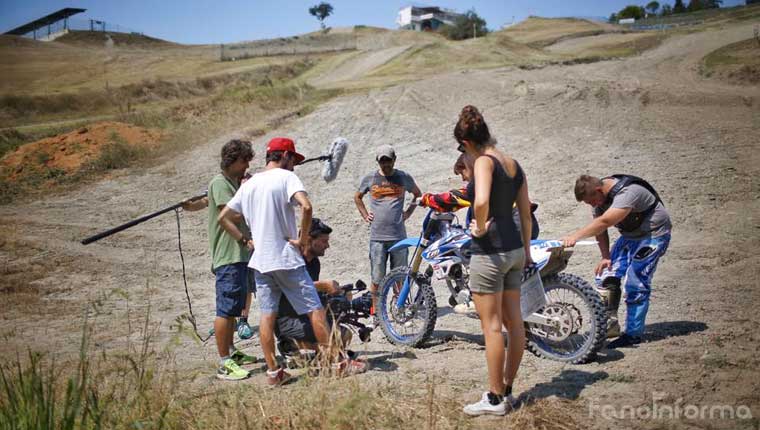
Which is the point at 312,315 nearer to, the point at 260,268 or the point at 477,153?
the point at 260,268

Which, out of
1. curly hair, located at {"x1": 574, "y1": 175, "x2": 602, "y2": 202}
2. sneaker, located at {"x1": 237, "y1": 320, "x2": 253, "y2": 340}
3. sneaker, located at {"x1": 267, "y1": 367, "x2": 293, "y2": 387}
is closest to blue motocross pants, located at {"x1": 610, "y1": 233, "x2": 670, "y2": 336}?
curly hair, located at {"x1": 574, "y1": 175, "x2": 602, "y2": 202}

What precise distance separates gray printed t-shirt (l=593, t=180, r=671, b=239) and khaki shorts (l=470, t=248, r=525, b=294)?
1940 millimetres

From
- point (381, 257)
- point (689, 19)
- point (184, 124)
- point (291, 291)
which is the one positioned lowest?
point (381, 257)

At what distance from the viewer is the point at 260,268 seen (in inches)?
226

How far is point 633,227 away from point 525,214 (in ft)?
6.83

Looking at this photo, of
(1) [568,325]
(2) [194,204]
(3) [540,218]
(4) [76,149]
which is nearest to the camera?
(1) [568,325]

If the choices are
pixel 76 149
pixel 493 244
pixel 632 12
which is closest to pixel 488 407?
pixel 493 244

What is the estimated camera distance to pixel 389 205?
8.30 m

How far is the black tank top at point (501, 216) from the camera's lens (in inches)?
187

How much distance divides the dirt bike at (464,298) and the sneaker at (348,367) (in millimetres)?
1138

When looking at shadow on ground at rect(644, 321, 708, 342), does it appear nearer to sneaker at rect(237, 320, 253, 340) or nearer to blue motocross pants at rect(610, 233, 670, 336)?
blue motocross pants at rect(610, 233, 670, 336)

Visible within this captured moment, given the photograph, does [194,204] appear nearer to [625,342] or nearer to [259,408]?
[259,408]

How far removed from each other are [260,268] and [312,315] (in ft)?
1.95

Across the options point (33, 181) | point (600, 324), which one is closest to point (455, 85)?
point (33, 181)
